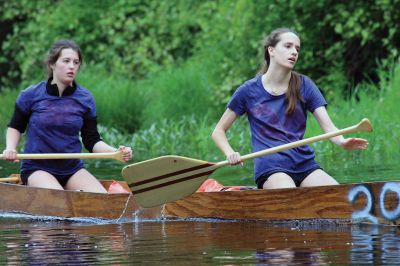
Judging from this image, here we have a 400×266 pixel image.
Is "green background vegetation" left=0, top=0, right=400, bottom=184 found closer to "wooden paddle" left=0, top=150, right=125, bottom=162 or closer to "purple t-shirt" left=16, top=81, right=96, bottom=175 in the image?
"purple t-shirt" left=16, top=81, right=96, bottom=175

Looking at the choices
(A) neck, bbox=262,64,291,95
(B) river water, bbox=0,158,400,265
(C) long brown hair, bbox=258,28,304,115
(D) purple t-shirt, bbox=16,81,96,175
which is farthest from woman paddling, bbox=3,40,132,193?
(C) long brown hair, bbox=258,28,304,115

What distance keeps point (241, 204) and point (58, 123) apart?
190 cm

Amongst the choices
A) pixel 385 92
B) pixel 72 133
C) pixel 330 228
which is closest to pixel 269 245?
pixel 330 228

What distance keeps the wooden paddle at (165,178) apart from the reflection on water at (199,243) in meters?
0.22

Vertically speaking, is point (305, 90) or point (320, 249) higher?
point (305, 90)

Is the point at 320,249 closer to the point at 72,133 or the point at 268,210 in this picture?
the point at 268,210

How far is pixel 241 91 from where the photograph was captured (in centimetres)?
870

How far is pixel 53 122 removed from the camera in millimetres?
9547

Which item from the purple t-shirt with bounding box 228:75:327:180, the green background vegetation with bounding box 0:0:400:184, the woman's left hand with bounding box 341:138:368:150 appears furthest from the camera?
the green background vegetation with bounding box 0:0:400:184

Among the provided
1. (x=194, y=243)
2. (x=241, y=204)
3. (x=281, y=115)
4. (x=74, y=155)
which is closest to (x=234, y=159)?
(x=241, y=204)

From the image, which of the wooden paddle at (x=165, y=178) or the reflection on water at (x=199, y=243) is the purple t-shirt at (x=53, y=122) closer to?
the reflection on water at (x=199, y=243)

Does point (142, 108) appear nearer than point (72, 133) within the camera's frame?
No

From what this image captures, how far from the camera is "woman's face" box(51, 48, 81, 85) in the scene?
31.3ft

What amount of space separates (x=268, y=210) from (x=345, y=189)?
70cm
